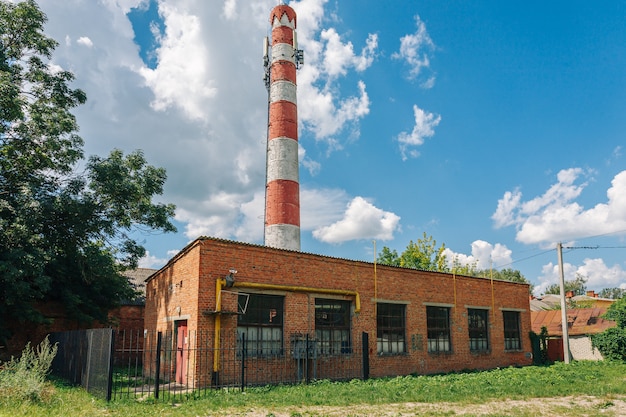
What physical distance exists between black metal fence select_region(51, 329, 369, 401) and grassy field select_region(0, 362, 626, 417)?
0.80 m

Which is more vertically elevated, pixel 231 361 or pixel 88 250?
pixel 88 250

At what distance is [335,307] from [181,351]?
17.2ft

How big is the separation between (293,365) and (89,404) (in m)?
6.05

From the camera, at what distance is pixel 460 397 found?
37.2 ft

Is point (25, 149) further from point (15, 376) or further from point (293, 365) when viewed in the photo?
point (293, 365)

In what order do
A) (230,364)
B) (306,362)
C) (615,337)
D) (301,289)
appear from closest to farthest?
(230,364) < (306,362) < (301,289) < (615,337)

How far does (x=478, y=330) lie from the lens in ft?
68.6

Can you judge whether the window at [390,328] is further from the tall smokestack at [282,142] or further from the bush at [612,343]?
the bush at [612,343]

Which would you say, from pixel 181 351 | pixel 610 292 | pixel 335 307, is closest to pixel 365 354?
pixel 335 307

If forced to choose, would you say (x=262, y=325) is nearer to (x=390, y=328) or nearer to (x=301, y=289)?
(x=301, y=289)

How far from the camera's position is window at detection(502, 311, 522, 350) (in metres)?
22.2

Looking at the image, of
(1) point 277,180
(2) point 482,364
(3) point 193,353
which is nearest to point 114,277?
(1) point 277,180

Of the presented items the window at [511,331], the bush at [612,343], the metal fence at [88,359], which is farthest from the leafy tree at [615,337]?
the metal fence at [88,359]

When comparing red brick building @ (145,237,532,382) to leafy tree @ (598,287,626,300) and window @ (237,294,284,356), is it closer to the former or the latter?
window @ (237,294,284,356)
